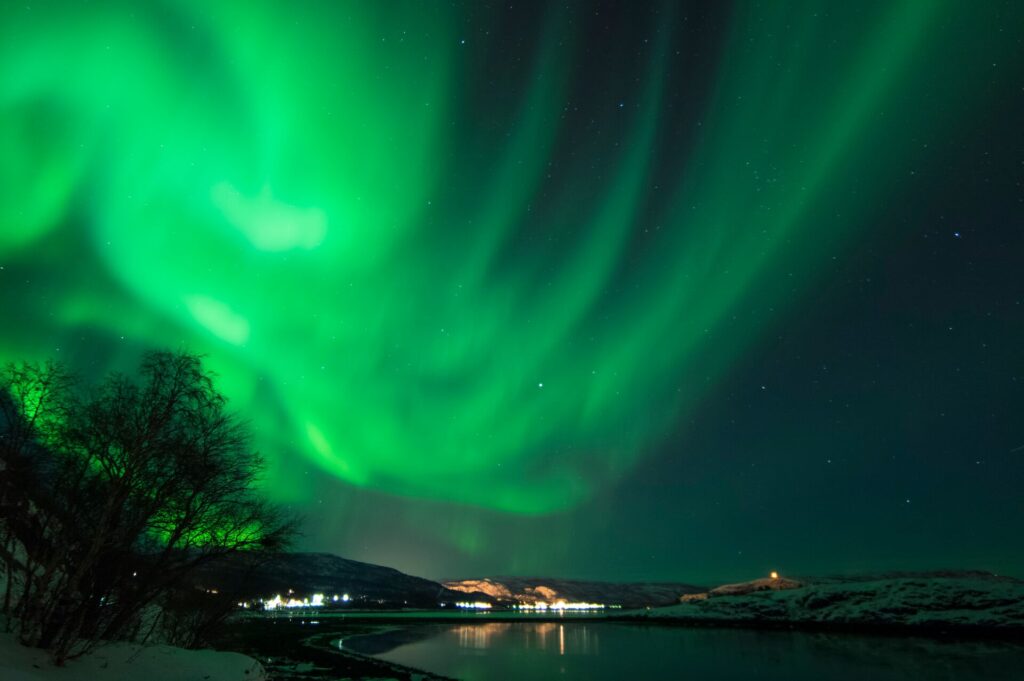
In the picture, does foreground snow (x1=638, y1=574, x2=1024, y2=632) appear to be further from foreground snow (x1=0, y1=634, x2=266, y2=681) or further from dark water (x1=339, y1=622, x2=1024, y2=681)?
foreground snow (x1=0, y1=634, x2=266, y2=681)

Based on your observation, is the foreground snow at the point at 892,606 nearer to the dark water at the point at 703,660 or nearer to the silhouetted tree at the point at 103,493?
the dark water at the point at 703,660

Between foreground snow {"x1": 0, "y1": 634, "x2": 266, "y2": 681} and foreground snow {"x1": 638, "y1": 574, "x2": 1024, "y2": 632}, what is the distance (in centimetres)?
9916

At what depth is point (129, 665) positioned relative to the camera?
20.4m

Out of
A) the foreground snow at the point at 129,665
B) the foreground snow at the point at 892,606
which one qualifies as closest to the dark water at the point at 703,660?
the foreground snow at the point at 129,665

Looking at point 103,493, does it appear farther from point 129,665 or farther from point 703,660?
point 703,660

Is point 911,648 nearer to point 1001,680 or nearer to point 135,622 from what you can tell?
point 1001,680

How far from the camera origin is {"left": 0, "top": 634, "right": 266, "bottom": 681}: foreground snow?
621 inches

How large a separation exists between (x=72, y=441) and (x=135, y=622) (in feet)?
38.0

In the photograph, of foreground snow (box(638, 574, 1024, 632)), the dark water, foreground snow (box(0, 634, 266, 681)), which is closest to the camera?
foreground snow (box(0, 634, 266, 681))

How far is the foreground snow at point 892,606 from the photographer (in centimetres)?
8506

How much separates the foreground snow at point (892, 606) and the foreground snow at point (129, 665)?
99159mm

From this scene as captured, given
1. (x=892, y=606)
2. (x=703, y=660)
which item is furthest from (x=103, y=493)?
(x=892, y=606)

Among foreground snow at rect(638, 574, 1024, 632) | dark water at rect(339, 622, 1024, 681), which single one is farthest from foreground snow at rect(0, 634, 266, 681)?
foreground snow at rect(638, 574, 1024, 632)

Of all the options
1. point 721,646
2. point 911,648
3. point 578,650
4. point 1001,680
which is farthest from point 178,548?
point 911,648
